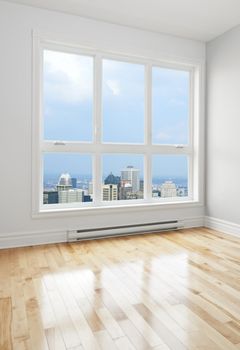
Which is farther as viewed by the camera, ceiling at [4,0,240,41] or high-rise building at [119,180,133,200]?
high-rise building at [119,180,133,200]

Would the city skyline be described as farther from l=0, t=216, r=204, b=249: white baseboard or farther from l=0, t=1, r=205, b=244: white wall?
l=0, t=216, r=204, b=249: white baseboard

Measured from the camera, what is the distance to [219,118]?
163 inches

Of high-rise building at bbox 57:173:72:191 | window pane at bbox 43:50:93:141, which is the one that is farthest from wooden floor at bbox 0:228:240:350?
window pane at bbox 43:50:93:141

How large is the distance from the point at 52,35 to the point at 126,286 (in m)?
2.92

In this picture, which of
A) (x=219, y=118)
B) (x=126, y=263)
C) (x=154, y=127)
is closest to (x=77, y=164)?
(x=154, y=127)

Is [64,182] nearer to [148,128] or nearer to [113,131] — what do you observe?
[113,131]

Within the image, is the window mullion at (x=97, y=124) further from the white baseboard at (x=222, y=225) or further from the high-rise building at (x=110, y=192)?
the white baseboard at (x=222, y=225)

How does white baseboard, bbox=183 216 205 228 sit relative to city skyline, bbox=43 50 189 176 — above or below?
below

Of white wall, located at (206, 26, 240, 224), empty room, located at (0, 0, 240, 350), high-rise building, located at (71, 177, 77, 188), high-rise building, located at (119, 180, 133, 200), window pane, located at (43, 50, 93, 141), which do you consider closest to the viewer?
empty room, located at (0, 0, 240, 350)

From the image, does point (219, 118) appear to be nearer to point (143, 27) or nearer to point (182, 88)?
point (182, 88)

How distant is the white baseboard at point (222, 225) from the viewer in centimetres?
387

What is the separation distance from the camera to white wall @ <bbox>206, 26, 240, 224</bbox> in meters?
3.86

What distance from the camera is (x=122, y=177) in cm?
401

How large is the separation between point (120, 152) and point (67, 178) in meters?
0.80
